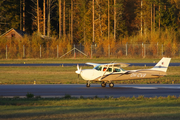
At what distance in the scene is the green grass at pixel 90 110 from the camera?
34.7 feet

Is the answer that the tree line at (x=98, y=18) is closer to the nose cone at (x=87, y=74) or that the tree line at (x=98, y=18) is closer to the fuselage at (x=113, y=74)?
the fuselage at (x=113, y=74)

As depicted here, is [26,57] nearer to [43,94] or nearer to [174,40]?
[174,40]

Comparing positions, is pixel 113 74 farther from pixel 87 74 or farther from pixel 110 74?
pixel 87 74

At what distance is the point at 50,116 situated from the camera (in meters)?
10.6

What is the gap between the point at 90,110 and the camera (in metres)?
11.8

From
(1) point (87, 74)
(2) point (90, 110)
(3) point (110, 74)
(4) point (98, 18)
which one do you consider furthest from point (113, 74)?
(4) point (98, 18)

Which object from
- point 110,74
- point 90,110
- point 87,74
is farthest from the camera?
point 110,74

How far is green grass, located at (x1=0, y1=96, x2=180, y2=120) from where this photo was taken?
34.7 feet

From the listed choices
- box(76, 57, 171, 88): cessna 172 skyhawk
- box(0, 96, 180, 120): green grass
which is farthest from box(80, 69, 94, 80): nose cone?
box(0, 96, 180, 120): green grass

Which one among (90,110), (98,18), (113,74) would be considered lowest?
(90,110)

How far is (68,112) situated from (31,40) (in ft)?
161

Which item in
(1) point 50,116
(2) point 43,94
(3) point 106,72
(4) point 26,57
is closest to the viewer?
(1) point 50,116

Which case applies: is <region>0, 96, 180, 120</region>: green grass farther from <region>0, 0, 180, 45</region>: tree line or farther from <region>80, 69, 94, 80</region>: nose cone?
<region>0, 0, 180, 45</region>: tree line

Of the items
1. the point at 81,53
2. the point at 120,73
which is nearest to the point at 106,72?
the point at 120,73
